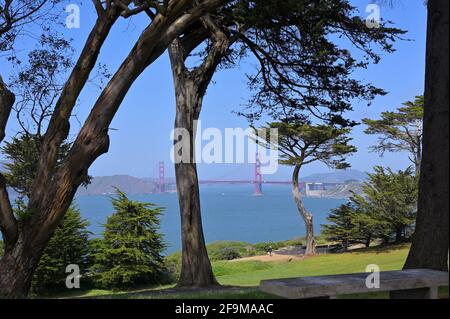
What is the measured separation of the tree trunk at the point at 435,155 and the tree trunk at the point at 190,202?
17.3 ft

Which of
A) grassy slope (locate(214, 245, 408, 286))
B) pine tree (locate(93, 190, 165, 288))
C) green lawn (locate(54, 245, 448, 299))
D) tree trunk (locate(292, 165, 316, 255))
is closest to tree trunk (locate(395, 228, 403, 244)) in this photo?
green lawn (locate(54, 245, 448, 299))

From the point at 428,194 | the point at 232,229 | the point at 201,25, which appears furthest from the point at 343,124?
the point at 232,229

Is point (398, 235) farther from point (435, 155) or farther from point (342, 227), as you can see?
point (435, 155)

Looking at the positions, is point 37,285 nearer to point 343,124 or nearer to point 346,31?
point 343,124

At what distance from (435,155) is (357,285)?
1483 mm

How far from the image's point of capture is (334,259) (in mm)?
20094

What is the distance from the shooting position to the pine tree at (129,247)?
1683 cm

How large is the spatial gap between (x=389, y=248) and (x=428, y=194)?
1799 centimetres

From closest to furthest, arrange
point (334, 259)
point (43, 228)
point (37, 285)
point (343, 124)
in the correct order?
1. point (43, 228)
2. point (343, 124)
3. point (37, 285)
4. point (334, 259)

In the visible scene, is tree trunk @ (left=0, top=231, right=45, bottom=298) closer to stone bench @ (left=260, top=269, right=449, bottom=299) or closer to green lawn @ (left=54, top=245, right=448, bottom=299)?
stone bench @ (left=260, top=269, right=449, bottom=299)

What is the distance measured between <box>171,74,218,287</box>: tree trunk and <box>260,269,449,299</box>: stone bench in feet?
18.7

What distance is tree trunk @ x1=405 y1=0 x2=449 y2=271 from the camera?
13.8ft

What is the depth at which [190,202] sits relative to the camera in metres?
9.42

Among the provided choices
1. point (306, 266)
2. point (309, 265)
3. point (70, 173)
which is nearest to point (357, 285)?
point (70, 173)
